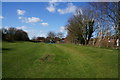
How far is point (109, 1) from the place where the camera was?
22.2 m

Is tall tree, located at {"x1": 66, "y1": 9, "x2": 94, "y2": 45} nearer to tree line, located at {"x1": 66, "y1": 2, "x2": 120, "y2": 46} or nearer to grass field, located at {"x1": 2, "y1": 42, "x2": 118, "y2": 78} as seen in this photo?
tree line, located at {"x1": 66, "y1": 2, "x2": 120, "y2": 46}

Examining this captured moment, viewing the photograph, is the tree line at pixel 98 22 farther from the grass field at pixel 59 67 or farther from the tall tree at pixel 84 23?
the grass field at pixel 59 67

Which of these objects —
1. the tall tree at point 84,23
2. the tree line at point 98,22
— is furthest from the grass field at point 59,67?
the tall tree at point 84,23

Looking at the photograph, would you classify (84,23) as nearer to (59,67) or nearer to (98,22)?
(98,22)

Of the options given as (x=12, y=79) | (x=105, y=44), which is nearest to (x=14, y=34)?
(x=105, y=44)

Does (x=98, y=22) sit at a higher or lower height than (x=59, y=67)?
higher

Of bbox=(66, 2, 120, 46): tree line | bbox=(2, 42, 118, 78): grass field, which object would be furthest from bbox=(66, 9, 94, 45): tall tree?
bbox=(2, 42, 118, 78): grass field

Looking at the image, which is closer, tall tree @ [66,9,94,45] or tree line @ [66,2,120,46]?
tree line @ [66,2,120,46]

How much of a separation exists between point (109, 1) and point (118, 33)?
20.6 ft

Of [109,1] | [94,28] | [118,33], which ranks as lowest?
[118,33]

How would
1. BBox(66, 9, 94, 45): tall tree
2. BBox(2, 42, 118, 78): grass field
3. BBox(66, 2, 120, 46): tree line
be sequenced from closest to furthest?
BBox(2, 42, 118, 78): grass field
BBox(66, 2, 120, 46): tree line
BBox(66, 9, 94, 45): tall tree

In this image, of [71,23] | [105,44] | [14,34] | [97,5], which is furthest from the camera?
[14,34]

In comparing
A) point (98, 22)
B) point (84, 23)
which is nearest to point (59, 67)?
point (98, 22)

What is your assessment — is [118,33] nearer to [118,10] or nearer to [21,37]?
[118,10]
